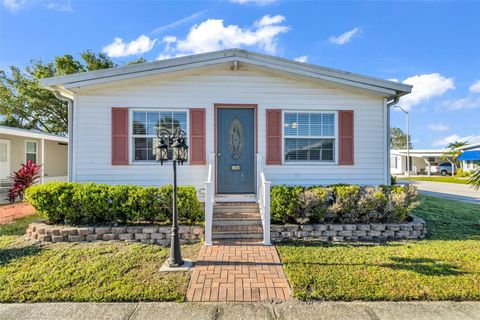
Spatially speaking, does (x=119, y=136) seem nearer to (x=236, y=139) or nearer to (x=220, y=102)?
(x=220, y=102)

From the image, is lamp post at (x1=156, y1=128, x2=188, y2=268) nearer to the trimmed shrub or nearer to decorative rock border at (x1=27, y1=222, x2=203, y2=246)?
decorative rock border at (x1=27, y1=222, x2=203, y2=246)

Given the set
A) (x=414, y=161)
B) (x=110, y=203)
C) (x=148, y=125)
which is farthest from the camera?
(x=414, y=161)

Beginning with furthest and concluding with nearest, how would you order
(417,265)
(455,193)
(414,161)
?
(414,161), (455,193), (417,265)

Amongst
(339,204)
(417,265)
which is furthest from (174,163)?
(417,265)

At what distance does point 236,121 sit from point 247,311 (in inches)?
173

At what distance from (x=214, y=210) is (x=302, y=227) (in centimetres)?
185

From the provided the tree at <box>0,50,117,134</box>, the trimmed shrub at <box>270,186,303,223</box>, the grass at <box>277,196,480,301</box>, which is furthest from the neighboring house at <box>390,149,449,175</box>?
the tree at <box>0,50,117,134</box>

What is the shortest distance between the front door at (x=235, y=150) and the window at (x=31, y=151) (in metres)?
10.8

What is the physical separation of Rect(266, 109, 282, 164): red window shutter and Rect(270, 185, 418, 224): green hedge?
4.14 ft

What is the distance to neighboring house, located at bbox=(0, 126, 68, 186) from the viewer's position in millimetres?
10555

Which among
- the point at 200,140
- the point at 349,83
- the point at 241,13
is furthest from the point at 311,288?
the point at 241,13

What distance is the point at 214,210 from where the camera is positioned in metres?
5.42

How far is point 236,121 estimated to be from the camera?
6.23 m

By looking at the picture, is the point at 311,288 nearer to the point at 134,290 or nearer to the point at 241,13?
the point at 134,290
